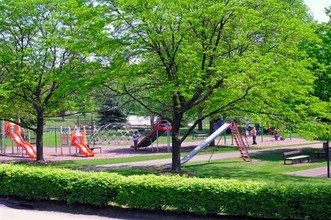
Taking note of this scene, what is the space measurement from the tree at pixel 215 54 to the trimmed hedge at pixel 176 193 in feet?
18.8

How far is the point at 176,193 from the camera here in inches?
494

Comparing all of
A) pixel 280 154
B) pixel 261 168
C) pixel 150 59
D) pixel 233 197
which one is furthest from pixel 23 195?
pixel 280 154

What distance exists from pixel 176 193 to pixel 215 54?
8.03m

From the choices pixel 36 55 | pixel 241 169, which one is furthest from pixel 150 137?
pixel 241 169

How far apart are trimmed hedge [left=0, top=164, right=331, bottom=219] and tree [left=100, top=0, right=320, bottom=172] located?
5.73m

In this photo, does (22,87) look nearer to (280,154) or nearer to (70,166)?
(70,166)

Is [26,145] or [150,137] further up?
[150,137]

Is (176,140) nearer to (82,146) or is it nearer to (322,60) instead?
(322,60)

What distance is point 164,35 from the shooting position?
18.2 meters

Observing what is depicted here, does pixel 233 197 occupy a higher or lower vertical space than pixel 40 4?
lower

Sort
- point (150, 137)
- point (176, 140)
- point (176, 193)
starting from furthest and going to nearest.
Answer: point (150, 137) < point (176, 140) < point (176, 193)

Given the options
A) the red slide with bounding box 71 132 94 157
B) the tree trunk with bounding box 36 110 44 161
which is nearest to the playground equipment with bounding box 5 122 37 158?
the red slide with bounding box 71 132 94 157

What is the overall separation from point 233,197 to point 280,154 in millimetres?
19597

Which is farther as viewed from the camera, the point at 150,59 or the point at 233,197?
the point at 150,59
